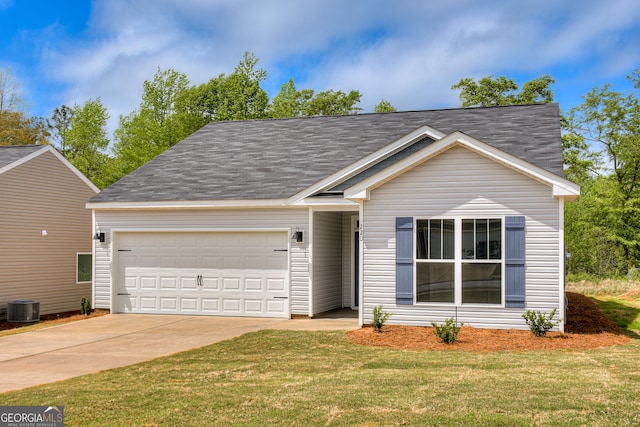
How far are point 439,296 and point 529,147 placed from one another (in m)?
4.55

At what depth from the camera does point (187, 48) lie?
33.4m

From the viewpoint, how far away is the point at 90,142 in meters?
40.4

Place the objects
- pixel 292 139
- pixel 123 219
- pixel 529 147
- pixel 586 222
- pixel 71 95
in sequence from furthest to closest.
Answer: pixel 71 95 < pixel 586 222 < pixel 292 139 < pixel 123 219 < pixel 529 147

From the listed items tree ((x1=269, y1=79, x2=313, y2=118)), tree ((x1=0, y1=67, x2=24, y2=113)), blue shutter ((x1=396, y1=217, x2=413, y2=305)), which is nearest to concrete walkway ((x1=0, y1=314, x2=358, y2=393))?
blue shutter ((x1=396, y1=217, x2=413, y2=305))

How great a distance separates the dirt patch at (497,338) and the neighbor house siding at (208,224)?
2.84 metres

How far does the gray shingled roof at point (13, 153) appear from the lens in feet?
60.3

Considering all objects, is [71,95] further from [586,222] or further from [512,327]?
[512,327]

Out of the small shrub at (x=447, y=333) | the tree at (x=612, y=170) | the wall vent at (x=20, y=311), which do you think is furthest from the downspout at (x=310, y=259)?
the tree at (x=612, y=170)

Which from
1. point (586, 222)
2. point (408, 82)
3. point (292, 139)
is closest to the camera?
point (292, 139)

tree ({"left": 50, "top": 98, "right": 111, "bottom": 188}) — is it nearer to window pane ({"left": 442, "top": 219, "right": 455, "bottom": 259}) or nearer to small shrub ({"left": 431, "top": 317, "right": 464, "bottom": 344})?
window pane ({"left": 442, "top": 219, "right": 455, "bottom": 259})

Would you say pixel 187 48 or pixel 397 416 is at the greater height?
pixel 187 48

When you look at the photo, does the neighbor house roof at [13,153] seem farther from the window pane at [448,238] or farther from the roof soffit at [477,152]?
the window pane at [448,238]

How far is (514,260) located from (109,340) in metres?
8.10

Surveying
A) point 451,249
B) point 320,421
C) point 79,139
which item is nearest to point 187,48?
point 79,139
